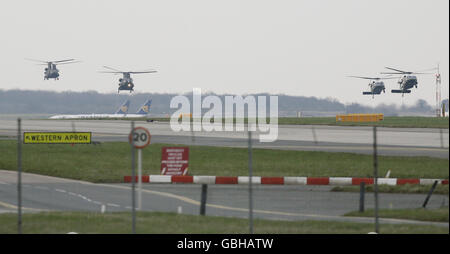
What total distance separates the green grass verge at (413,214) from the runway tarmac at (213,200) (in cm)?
54

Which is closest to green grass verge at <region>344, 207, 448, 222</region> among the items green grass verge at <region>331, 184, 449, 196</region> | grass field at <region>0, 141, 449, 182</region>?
green grass verge at <region>331, 184, 449, 196</region>

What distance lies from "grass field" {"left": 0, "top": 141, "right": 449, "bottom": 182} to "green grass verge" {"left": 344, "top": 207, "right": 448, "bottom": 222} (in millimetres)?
10416

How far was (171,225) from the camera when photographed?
53.0 feet

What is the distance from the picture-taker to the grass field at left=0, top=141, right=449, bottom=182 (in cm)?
3130

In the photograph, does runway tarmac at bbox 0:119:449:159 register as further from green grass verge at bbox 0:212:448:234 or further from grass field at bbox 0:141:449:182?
green grass verge at bbox 0:212:448:234

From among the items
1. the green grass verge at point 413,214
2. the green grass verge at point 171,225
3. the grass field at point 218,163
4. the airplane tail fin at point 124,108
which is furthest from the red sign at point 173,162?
the airplane tail fin at point 124,108

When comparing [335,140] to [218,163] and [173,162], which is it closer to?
[218,163]

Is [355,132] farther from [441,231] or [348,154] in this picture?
[441,231]

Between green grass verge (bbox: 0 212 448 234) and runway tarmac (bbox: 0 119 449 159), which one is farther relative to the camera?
runway tarmac (bbox: 0 119 449 159)

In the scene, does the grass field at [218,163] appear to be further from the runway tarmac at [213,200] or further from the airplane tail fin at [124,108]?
the airplane tail fin at [124,108]

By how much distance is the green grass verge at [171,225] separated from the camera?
1521 cm

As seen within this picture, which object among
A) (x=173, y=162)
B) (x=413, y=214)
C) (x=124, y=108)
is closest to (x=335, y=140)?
(x=173, y=162)
